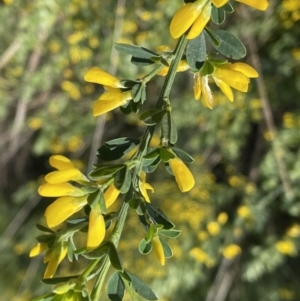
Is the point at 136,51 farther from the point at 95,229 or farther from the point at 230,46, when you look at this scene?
the point at 95,229

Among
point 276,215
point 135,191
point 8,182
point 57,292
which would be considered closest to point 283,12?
point 276,215

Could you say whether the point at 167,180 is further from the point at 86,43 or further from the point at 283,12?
the point at 283,12

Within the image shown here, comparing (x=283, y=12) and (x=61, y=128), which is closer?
(x=283, y=12)

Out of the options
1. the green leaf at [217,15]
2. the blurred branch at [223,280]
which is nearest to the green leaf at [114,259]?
the green leaf at [217,15]

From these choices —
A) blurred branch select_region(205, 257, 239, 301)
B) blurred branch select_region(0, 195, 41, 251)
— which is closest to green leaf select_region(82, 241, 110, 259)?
blurred branch select_region(205, 257, 239, 301)

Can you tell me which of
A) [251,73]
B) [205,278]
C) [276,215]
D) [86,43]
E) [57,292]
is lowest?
[205,278]

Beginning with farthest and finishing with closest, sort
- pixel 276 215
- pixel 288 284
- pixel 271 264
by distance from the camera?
pixel 288 284
pixel 276 215
pixel 271 264
